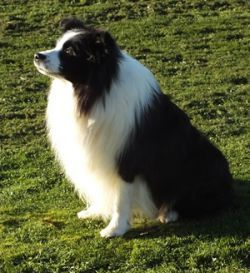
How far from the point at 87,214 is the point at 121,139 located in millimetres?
1328

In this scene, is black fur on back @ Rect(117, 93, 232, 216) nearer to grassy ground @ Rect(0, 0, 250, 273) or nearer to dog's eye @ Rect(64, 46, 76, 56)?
grassy ground @ Rect(0, 0, 250, 273)

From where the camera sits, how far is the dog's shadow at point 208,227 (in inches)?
266

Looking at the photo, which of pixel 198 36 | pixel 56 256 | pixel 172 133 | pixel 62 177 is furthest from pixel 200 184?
pixel 198 36

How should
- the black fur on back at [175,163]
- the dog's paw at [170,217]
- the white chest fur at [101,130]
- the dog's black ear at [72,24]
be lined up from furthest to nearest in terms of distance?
1. the dog's paw at [170,217]
2. the dog's black ear at [72,24]
3. the black fur on back at [175,163]
4. the white chest fur at [101,130]

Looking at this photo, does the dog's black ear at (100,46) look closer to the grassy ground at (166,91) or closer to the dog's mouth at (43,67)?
the dog's mouth at (43,67)

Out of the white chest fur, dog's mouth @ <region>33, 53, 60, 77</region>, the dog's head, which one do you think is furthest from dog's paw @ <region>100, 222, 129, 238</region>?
dog's mouth @ <region>33, 53, 60, 77</region>

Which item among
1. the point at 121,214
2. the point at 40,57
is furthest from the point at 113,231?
the point at 40,57

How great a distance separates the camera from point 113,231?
22.6 ft

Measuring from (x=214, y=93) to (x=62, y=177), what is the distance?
205 inches

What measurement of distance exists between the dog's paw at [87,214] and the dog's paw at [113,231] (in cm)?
56

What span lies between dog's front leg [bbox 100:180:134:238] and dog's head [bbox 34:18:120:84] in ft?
4.04

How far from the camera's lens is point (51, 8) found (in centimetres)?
2077

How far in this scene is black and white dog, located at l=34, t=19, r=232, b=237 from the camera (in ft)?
21.3

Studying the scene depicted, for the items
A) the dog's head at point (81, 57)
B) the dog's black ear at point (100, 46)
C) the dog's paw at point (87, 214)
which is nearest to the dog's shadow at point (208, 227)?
the dog's paw at point (87, 214)
